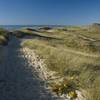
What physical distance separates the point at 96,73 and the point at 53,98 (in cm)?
288

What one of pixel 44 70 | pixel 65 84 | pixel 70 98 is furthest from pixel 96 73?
pixel 44 70

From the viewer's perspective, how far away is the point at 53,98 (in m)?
10.5

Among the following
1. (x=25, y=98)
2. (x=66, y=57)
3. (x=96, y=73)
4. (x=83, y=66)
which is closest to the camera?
(x=25, y=98)

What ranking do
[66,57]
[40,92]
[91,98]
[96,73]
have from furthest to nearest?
[66,57] < [96,73] < [40,92] < [91,98]

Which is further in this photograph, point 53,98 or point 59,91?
point 59,91

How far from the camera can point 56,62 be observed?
1659 cm

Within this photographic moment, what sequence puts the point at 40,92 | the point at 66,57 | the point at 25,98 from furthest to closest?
the point at 66,57 < the point at 40,92 < the point at 25,98

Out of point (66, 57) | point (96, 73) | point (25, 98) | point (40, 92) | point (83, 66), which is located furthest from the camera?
point (66, 57)

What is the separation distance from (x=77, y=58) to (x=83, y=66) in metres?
1.86

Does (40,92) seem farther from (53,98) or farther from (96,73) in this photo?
(96,73)

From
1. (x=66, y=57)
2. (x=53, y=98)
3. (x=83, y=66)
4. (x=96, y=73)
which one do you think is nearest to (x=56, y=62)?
(x=66, y=57)

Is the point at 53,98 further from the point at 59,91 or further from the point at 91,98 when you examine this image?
the point at 91,98

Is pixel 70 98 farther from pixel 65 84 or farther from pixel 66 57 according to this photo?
pixel 66 57

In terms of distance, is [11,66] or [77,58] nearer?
[77,58]
